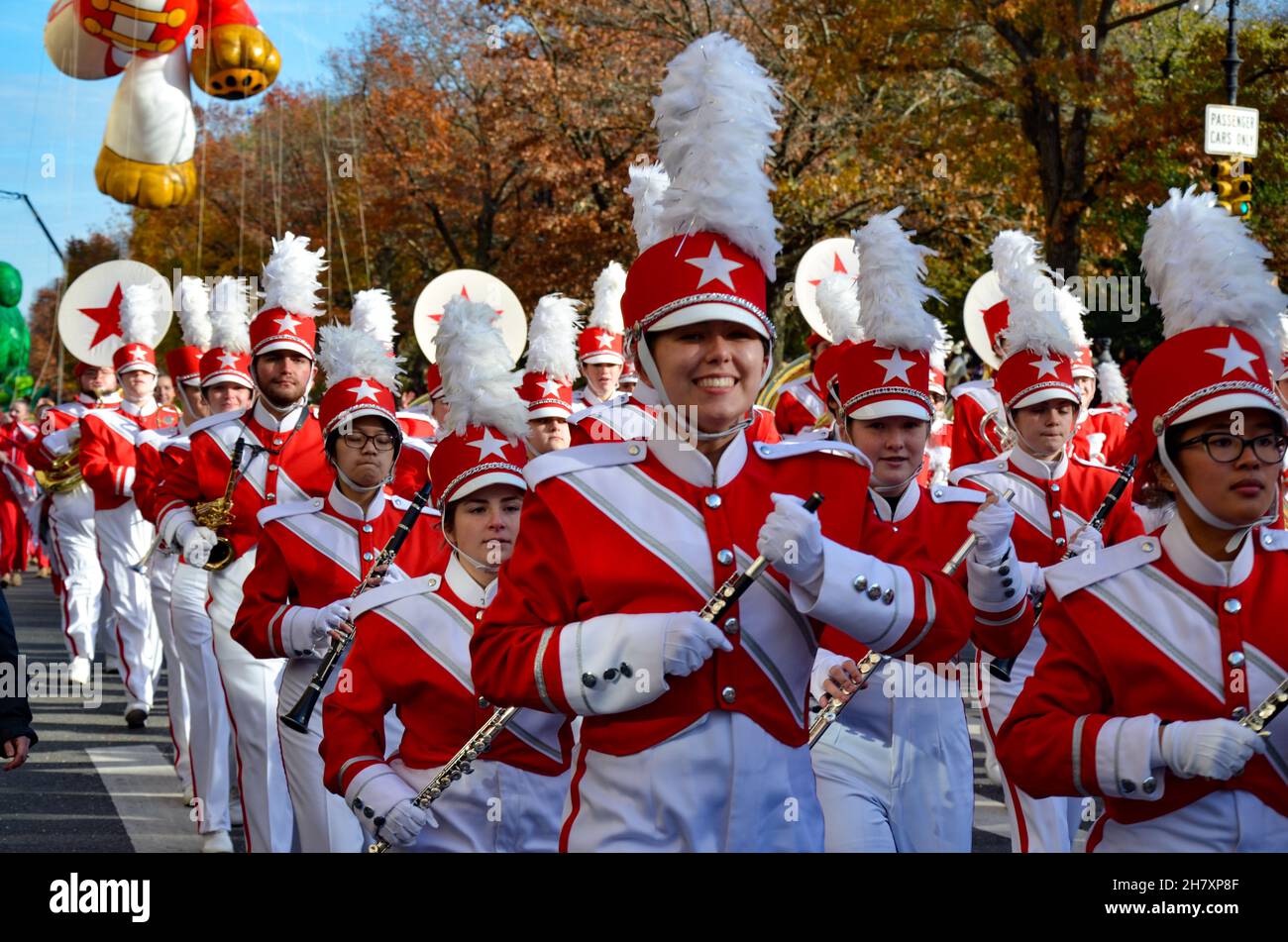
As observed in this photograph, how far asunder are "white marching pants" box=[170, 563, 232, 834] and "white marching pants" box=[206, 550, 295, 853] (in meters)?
0.79

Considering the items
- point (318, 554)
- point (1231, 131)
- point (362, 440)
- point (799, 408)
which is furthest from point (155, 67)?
point (1231, 131)

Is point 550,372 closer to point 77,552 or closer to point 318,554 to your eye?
point 318,554

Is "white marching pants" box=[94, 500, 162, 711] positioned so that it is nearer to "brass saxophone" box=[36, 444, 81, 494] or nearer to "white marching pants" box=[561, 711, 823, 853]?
"brass saxophone" box=[36, 444, 81, 494]

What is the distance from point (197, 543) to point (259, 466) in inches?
17.7

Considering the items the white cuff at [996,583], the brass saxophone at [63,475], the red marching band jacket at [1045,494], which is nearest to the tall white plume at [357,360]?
the red marching band jacket at [1045,494]

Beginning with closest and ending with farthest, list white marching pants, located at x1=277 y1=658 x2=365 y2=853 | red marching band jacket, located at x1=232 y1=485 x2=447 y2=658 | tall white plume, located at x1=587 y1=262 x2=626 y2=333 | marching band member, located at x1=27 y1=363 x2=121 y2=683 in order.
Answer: white marching pants, located at x1=277 y1=658 x2=365 y2=853 < red marching band jacket, located at x1=232 y1=485 x2=447 y2=658 < tall white plume, located at x1=587 y1=262 x2=626 y2=333 < marching band member, located at x1=27 y1=363 x2=121 y2=683

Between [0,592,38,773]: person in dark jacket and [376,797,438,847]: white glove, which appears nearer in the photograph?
[376,797,438,847]: white glove

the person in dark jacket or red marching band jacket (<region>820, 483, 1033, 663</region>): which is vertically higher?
red marching band jacket (<region>820, 483, 1033, 663</region>)

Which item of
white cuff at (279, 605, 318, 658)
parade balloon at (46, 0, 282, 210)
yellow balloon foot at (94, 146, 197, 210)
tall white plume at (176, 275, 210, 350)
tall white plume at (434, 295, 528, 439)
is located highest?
parade balloon at (46, 0, 282, 210)

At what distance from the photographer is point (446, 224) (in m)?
32.2

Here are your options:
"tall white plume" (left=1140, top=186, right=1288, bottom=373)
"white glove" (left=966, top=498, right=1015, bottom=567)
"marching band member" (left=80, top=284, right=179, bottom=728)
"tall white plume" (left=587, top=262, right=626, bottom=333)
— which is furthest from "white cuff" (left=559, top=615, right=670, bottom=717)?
"marching band member" (left=80, top=284, right=179, bottom=728)

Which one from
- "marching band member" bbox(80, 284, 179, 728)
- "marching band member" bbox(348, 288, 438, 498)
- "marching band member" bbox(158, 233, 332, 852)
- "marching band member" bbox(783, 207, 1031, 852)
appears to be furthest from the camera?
"marching band member" bbox(80, 284, 179, 728)

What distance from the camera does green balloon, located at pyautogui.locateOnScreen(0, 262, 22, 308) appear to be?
2569 cm

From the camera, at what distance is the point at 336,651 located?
21.2 feet
